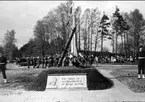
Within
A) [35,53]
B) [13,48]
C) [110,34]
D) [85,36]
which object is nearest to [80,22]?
[85,36]

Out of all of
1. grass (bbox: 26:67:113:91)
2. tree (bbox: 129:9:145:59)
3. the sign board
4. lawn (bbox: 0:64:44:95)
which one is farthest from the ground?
tree (bbox: 129:9:145:59)

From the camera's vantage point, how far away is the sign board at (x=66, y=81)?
30.8 feet

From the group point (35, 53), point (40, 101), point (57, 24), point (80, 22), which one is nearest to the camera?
point (40, 101)

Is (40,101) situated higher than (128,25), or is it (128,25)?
(128,25)

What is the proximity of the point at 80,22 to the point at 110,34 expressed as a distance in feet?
32.9

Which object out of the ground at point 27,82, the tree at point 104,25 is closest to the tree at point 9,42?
the tree at point 104,25

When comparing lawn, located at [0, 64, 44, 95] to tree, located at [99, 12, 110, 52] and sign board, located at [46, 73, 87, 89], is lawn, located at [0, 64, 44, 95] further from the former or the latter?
tree, located at [99, 12, 110, 52]

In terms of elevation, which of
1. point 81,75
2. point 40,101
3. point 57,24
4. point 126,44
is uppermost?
point 57,24

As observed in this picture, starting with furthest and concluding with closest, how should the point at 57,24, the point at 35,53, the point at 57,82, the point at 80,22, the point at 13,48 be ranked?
the point at 13,48 < the point at 35,53 < the point at 80,22 < the point at 57,24 < the point at 57,82

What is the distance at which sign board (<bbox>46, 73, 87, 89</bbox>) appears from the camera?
9375 millimetres

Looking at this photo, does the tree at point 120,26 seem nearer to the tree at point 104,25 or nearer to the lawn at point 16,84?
the tree at point 104,25

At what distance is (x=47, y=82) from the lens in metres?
9.59

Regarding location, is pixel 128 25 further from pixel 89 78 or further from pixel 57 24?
pixel 89 78

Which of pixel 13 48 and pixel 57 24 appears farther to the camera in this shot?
pixel 13 48
